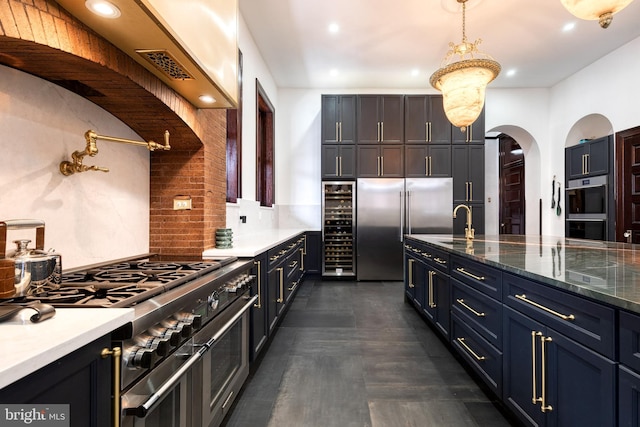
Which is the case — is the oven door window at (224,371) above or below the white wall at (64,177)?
below

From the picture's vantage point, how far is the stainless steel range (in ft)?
2.99

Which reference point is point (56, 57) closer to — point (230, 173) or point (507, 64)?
point (230, 173)

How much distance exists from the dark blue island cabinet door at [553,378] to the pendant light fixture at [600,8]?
68.3 inches

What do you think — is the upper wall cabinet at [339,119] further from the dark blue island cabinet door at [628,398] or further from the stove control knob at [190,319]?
the dark blue island cabinet door at [628,398]

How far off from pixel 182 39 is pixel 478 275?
199 cm

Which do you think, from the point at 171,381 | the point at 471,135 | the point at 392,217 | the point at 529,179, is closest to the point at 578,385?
the point at 171,381

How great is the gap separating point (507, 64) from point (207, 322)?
571 centimetres

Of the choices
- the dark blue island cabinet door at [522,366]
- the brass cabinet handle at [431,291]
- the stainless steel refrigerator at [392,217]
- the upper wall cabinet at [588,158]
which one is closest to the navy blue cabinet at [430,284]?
the brass cabinet handle at [431,291]

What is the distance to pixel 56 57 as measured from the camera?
1.16 m

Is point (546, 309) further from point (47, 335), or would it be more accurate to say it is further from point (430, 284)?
point (47, 335)

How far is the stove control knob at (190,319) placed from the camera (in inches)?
45.9

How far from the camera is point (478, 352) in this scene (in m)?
1.93

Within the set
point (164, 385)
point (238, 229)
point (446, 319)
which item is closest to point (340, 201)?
point (238, 229)

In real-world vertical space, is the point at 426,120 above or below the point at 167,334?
above
